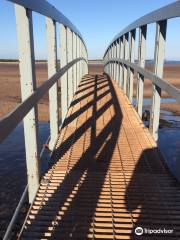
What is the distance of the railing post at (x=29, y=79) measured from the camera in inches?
112

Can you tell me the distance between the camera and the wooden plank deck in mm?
2797

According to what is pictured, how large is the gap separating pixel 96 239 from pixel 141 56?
378cm

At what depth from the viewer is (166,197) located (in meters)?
3.31

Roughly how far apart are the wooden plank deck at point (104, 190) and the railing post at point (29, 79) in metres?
0.23

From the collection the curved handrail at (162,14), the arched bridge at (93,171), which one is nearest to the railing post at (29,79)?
the arched bridge at (93,171)

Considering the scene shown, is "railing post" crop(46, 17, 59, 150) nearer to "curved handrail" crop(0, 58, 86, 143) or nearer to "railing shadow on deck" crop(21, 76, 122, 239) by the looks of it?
"railing shadow on deck" crop(21, 76, 122, 239)

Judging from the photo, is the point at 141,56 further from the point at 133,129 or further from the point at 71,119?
the point at 71,119

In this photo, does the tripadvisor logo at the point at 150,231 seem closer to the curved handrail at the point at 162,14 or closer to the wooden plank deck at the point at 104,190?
the wooden plank deck at the point at 104,190

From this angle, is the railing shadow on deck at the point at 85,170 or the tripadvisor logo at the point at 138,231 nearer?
the tripadvisor logo at the point at 138,231

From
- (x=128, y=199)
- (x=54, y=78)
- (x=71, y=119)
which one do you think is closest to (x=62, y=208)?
(x=128, y=199)

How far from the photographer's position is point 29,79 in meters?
Answer: 2.97

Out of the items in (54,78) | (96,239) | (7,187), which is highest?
(54,78)

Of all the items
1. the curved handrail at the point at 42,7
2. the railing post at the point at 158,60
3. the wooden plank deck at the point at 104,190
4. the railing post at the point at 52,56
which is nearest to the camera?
the curved handrail at the point at 42,7

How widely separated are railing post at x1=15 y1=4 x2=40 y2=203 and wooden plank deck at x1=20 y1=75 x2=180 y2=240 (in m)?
0.23
